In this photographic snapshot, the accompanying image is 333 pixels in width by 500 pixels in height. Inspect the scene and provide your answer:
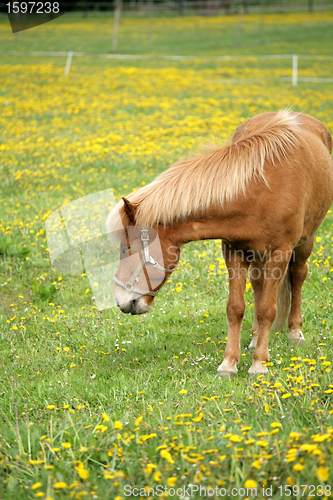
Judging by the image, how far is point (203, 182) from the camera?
345 cm

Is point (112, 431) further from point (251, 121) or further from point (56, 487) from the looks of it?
point (251, 121)

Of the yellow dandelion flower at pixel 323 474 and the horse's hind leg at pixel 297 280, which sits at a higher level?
the yellow dandelion flower at pixel 323 474

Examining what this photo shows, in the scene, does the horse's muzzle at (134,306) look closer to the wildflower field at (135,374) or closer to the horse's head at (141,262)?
the horse's head at (141,262)

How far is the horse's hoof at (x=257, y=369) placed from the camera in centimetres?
372

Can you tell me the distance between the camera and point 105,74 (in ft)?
71.5

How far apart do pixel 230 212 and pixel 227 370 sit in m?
1.27

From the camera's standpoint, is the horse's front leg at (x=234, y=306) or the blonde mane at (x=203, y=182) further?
the horse's front leg at (x=234, y=306)

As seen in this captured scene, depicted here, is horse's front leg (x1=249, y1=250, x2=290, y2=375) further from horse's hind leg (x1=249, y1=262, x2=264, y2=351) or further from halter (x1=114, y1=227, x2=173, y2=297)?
halter (x1=114, y1=227, x2=173, y2=297)

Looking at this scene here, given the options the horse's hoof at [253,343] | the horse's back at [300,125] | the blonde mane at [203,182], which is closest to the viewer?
the blonde mane at [203,182]

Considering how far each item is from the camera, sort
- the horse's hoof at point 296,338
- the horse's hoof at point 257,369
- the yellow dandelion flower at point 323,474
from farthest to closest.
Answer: the horse's hoof at point 296,338 < the horse's hoof at point 257,369 < the yellow dandelion flower at point 323,474

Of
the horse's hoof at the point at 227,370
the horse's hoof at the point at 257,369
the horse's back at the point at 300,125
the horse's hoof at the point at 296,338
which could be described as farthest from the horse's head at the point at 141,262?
the horse's hoof at the point at 296,338

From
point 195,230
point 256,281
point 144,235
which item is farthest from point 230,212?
point 256,281

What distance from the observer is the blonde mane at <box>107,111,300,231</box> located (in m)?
3.38

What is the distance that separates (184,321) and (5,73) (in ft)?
66.0
